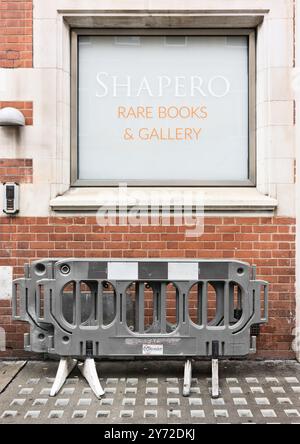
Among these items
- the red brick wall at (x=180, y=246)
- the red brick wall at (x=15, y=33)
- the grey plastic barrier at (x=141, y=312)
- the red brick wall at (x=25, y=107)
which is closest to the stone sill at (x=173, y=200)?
the red brick wall at (x=180, y=246)

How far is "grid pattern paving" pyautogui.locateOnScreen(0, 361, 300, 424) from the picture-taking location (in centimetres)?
402

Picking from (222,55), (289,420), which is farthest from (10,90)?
(289,420)

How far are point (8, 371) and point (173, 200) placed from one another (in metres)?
2.72

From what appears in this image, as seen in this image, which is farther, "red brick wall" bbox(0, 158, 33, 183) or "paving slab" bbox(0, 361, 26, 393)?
"red brick wall" bbox(0, 158, 33, 183)

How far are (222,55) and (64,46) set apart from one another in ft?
6.51

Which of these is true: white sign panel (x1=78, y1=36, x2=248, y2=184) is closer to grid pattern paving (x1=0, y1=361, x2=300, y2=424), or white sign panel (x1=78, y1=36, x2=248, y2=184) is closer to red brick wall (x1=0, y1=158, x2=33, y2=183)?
red brick wall (x1=0, y1=158, x2=33, y2=183)

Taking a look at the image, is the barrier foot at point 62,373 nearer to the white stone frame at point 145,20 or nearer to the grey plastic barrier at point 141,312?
the grey plastic barrier at point 141,312

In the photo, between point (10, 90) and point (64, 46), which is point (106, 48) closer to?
point (64, 46)

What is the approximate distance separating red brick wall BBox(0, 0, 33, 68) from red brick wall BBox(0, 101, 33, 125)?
0.45 metres

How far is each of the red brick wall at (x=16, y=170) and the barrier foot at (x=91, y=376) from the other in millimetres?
2306

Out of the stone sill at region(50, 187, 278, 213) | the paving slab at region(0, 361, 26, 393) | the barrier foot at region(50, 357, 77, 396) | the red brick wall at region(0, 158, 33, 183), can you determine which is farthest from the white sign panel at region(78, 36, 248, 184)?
the paving slab at region(0, 361, 26, 393)

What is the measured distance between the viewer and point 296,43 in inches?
219

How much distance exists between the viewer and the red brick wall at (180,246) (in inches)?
220
